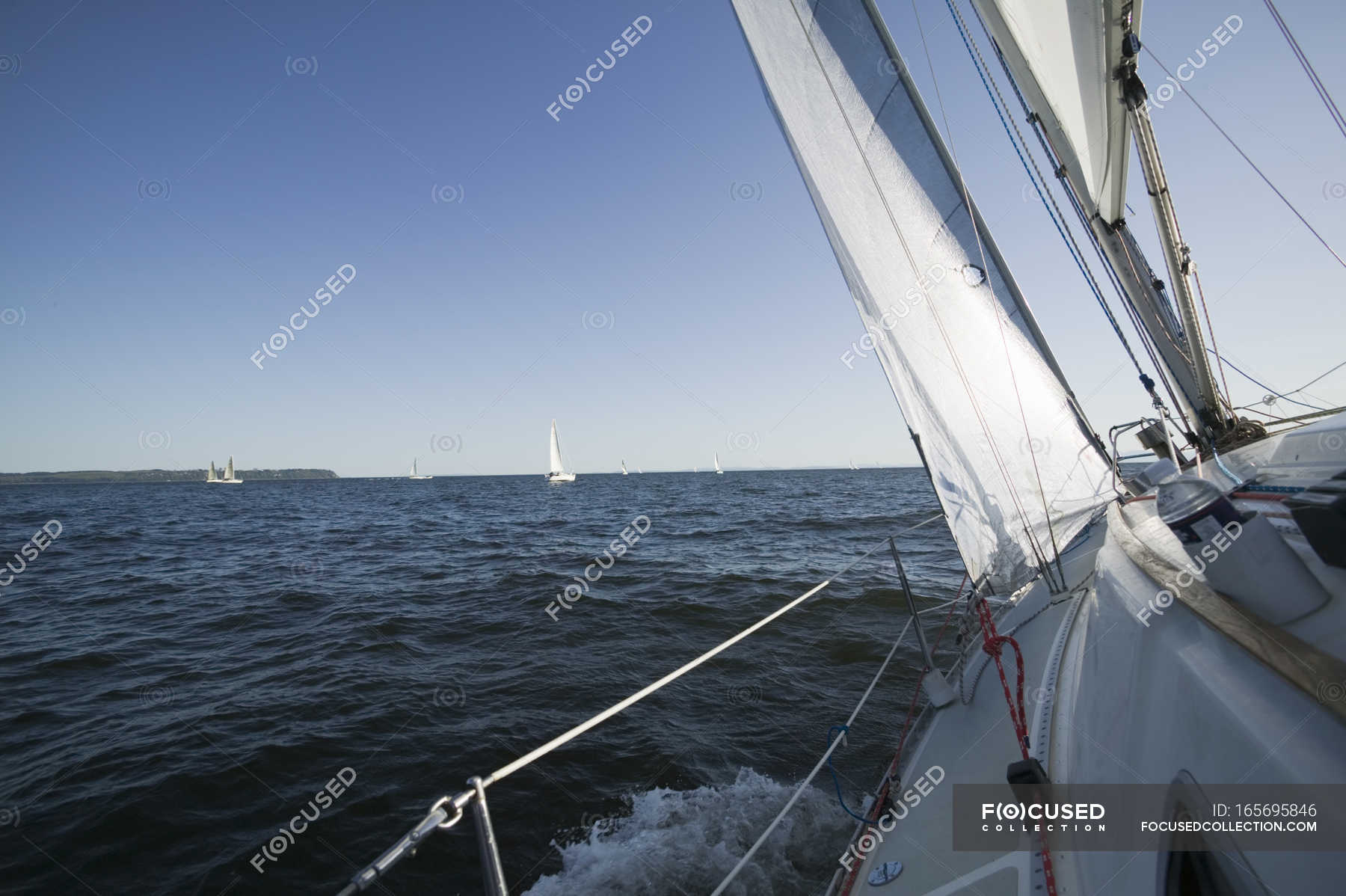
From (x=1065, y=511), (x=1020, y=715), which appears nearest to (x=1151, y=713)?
(x=1020, y=715)

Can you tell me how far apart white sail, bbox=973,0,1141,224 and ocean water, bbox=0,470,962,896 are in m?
4.87

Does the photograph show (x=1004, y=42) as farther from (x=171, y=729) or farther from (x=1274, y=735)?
(x=171, y=729)

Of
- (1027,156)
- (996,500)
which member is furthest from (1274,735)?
(1027,156)

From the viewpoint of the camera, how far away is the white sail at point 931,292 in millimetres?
4156

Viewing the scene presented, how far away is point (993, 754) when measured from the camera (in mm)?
2664

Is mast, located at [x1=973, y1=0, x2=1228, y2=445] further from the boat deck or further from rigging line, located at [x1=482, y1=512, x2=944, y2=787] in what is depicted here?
rigging line, located at [x1=482, y1=512, x2=944, y2=787]

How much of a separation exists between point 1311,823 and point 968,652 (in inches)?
153

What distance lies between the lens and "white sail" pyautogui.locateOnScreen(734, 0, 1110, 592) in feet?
13.6

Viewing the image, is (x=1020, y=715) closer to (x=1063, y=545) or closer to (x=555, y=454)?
(x=1063, y=545)

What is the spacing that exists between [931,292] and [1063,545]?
2427 millimetres

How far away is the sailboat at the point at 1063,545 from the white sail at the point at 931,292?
2 cm

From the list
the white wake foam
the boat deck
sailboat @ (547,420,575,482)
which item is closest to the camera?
the boat deck

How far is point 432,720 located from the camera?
5758 millimetres

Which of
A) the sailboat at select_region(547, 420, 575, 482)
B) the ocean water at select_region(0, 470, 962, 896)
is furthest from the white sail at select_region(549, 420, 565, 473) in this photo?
the ocean water at select_region(0, 470, 962, 896)
